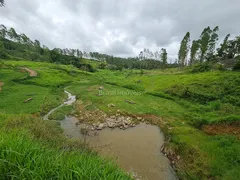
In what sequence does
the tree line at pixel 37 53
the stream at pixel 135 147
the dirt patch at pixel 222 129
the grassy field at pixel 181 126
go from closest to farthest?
the grassy field at pixel 181 126
the stream at pixel 135 147
the dirt patch at pixel 222 129
the tree line at pixel 37 53

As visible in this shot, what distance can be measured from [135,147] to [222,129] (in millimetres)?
8209

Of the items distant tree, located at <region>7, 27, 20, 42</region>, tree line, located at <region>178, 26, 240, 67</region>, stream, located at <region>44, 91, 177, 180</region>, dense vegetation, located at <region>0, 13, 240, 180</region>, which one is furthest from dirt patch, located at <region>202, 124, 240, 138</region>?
distant tree, located at <region>7, 27, 20, 42</region>

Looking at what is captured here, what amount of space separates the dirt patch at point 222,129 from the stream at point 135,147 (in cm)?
444

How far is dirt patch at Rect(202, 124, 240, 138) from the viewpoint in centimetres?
1022

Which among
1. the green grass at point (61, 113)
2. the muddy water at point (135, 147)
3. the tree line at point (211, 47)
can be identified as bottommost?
the muddy water at point (135, 147)

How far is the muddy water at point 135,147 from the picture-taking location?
7.91 meters

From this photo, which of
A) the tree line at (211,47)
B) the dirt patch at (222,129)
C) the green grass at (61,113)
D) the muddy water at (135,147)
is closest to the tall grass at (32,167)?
the muddy water at (135,147)

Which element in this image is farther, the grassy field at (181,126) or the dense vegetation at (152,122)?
the grassy field at (181,126)

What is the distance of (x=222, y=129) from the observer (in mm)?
11086

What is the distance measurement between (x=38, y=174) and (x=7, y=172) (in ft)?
2.03

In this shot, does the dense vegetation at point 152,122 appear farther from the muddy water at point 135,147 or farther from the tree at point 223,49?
the tree at point 223,49

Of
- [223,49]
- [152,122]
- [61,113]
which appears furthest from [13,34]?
[223,49]

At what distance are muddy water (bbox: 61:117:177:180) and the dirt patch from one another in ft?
14.8

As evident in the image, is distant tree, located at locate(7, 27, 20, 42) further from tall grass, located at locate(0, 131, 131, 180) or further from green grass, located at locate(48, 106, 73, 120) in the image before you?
tall grass, located at locate(0, 131, 131, 180)
